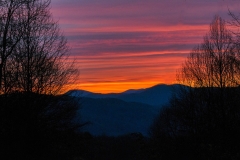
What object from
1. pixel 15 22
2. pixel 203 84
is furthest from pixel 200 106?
pixel 15 22

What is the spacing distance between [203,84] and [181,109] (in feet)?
11.8

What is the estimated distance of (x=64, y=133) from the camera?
78.6 ft

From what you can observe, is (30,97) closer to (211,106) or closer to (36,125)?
(36,125)

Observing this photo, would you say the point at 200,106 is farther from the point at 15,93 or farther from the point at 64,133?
the point at 15,93

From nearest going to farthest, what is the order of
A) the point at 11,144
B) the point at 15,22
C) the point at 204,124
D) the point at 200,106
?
the point at 11,144
the point at 15,22
the point at 204,124
the point at 200,106

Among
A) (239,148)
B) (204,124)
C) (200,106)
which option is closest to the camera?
(239,148)

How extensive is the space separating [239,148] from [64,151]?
10.8 metres

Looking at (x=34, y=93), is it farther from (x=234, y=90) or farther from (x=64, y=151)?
(x=234, y=90)

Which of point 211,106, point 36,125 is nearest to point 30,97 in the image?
point 36,125

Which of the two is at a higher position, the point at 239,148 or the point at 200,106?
the point at 200,106

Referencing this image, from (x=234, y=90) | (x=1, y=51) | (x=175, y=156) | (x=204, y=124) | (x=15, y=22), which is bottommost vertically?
(x=175, y=156)

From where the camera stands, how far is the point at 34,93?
2219 centimetres

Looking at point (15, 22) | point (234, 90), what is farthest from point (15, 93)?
point (234, 90)

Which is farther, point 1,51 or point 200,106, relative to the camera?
point 200,106
